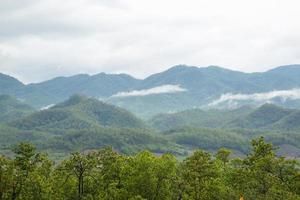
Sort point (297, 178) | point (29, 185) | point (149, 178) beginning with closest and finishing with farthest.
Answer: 1. point (29, 185)
2. point (149, 178)
3. point (297, 178)

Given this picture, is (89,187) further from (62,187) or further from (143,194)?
(143,194)

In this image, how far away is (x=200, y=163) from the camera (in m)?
104

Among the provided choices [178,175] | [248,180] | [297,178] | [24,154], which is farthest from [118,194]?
[297,178]

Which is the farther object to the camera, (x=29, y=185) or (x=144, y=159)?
(x=144, y=159)

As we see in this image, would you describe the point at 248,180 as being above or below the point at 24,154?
below

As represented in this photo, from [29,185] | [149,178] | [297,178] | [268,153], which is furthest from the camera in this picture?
[268,153]

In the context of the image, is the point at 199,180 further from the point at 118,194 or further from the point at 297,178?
the point at 297,178

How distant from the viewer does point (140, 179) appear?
100 metres

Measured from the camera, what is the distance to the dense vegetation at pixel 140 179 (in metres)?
94.2

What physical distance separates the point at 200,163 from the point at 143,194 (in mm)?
13959

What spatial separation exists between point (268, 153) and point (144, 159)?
3505cm

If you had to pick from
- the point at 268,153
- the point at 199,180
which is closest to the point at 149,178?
the point at 199,180

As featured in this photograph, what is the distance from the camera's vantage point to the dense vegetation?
3708 inches

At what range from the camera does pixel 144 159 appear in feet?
340
